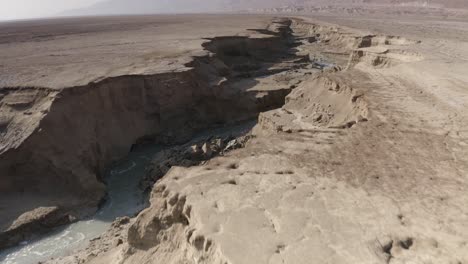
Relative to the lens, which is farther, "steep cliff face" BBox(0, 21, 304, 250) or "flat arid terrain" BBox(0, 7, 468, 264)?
"steep cliff face" BBox(0, 21, 304, 250)

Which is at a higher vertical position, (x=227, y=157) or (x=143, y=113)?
(x=227, y=157)

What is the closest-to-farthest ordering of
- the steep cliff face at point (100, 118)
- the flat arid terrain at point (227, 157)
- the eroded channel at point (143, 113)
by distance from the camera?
the flat arid terrain at point (227, 157) → the eroded channel at point (143, 113) → the steep cliff face at point (100, 118)

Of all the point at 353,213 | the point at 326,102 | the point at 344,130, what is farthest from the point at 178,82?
the point at 353,213

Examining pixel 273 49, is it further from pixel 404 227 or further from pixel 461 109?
pixel 404 227

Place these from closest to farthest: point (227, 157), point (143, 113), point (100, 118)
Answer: point (227, 157)
point (100, 118)
point (143, 113)

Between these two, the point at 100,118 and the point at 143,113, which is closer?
the point at 100,118

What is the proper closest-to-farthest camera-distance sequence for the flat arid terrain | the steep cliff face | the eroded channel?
the flat arid terrain, the eroded channel, the steep cliff face

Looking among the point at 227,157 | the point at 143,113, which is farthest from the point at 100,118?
the point at 227,157

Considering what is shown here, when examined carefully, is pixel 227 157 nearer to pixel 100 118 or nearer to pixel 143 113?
pixel 100 118

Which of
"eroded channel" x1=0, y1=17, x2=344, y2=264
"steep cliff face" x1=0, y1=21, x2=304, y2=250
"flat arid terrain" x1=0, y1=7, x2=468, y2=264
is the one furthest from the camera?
"steep cliff face" x1=0, y1=21, x2=304, y2=250
